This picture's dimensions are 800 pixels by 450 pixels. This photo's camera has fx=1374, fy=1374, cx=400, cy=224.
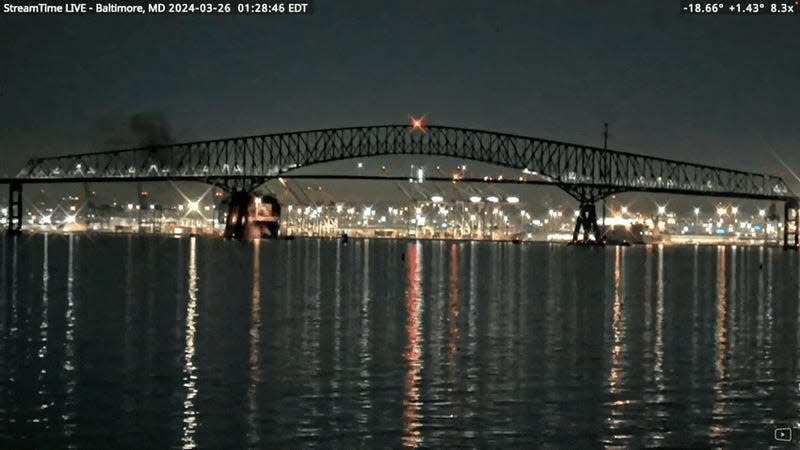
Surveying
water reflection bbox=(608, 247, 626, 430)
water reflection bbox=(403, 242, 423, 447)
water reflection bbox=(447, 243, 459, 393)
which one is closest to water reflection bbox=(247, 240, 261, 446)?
water reflection bbox=(403, 242, 423, 447)

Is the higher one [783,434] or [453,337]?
[453,337]

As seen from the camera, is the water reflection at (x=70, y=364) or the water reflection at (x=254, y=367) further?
the water reflection at (x=70, y=364)

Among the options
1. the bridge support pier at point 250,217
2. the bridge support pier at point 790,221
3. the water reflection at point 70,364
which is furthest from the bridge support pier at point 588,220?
the water reflection at point 70,364

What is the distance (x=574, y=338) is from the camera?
3084cm

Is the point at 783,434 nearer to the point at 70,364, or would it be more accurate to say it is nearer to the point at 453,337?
the point at 70,364

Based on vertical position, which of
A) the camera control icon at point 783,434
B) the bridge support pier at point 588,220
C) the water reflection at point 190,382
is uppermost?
the bridge support pier at point 588,220

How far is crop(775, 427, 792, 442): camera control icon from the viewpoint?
17.4m

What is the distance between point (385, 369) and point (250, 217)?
14611cm

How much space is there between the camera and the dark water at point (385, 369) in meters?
17.8

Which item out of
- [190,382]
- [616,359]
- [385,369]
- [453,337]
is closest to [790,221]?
[453,337]

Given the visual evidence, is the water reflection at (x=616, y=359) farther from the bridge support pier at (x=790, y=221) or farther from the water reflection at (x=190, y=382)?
the bridge support pier at (x=790, y=221)

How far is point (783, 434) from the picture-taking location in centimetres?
1770

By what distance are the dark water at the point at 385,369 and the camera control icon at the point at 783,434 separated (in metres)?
0.17

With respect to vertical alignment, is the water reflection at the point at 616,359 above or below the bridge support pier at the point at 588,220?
below
